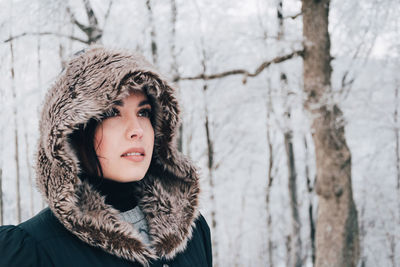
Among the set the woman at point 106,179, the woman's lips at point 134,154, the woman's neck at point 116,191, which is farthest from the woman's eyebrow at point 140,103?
the woman's neck at point 116,191

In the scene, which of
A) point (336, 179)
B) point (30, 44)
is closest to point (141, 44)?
point (30, 44)

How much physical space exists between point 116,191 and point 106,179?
0.09m

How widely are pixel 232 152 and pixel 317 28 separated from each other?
988cm

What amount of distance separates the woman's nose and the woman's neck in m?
0.22

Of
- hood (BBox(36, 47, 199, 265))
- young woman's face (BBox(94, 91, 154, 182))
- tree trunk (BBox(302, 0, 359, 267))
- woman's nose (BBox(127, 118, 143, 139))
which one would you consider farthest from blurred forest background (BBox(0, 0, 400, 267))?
woman's nose (BBox(127, 118, 143, 139))

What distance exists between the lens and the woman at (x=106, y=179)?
1.26 metres

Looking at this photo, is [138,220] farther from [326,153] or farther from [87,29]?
[87,29]

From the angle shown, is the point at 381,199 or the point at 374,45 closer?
the point at 374,45

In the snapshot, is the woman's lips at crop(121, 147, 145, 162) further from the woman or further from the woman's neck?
the woman's neck

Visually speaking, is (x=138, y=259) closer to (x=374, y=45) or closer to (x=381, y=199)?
(x=374, y=45)

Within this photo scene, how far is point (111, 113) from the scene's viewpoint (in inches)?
57.4

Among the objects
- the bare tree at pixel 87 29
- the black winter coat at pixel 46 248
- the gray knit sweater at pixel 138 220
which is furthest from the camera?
the bare tree at pixel 87 29

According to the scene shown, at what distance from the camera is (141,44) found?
8742 millimetres

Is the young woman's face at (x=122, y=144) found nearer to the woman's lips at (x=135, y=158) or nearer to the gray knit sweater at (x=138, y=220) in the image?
the woman's lips at (x=135, y=158)
